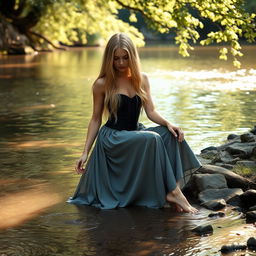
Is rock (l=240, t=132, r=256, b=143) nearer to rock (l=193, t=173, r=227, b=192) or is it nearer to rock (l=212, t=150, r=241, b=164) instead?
rock (l=212, t=150, r=241, b=164)

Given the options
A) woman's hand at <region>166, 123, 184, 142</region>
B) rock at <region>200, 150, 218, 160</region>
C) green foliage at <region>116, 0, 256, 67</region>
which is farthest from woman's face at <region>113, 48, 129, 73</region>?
green foliage at <region>116, 0, 256, 67</region>

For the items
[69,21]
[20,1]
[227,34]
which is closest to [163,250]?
[227,34]

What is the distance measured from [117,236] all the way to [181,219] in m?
0.73

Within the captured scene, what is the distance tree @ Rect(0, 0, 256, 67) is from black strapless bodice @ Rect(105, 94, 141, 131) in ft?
13.6

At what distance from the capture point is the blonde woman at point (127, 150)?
244 inches

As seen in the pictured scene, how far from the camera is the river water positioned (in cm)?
530

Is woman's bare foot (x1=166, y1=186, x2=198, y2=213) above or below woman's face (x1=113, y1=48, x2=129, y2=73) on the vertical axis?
below

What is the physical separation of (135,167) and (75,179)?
5.55ft

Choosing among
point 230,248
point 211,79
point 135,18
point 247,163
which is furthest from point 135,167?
point 211,79

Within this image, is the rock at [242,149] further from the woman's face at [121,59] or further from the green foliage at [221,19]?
the woman's face at [121,59]

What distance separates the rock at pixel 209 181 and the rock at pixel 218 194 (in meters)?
0.11

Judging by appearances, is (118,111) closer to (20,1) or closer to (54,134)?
(54,134)

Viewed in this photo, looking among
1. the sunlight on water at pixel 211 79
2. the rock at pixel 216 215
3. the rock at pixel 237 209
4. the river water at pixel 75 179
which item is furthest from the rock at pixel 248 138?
the sunlight on water at pixel 211 79

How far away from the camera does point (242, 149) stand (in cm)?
860
